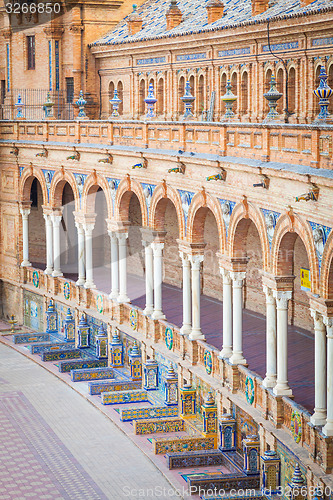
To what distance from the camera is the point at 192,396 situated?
27875 millimetres

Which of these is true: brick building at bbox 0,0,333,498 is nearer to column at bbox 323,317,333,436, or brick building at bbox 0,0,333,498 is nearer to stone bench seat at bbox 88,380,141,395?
column at bbox 323,317,333,436

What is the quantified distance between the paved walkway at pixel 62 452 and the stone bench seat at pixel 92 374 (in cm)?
48

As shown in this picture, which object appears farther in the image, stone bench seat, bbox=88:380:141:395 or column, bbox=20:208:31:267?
column, bbox=20:208:31:267

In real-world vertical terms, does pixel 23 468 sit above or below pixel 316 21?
below

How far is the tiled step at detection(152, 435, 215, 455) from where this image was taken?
85.0 feet

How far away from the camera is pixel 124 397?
30438mm

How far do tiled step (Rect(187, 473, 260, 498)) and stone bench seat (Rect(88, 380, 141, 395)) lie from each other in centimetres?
788

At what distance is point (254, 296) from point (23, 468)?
33.1 feet

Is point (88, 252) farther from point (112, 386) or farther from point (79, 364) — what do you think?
point (112, 386)

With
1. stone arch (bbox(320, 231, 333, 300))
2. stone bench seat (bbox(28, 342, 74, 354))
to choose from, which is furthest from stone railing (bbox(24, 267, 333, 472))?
stone arch (bbox(320, 231, 333, 300))

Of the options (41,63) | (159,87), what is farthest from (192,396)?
(41,63)

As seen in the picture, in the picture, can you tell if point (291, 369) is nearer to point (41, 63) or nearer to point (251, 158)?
point (251, 158)

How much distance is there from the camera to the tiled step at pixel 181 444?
85.0ft

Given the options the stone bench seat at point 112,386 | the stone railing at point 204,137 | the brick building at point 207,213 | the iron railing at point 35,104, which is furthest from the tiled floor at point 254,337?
the iron railing at point 35,104
